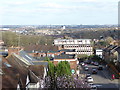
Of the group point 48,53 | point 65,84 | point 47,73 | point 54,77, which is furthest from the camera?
point 48,53

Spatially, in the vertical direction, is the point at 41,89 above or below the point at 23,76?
below

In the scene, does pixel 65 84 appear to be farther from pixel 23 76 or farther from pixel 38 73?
pixel 23 76

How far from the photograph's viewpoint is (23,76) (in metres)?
12.1

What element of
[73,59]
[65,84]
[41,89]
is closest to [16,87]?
[41,89]

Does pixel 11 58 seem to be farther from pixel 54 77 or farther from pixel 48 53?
pixel 48 53

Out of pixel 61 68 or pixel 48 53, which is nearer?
pixel 61 68

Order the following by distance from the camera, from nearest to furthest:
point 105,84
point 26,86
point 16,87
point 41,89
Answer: point 16,87 < point 26,86 < point 41,89 < point 105,84

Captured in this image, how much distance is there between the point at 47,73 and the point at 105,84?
8.59 meters

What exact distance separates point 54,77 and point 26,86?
209 inches

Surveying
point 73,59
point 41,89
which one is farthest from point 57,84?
point 73,59

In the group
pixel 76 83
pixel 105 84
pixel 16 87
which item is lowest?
pixel 105 84

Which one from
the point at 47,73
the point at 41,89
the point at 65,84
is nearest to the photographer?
the point at 41,89

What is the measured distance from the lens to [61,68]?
1892 cm

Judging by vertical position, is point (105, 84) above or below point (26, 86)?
below
